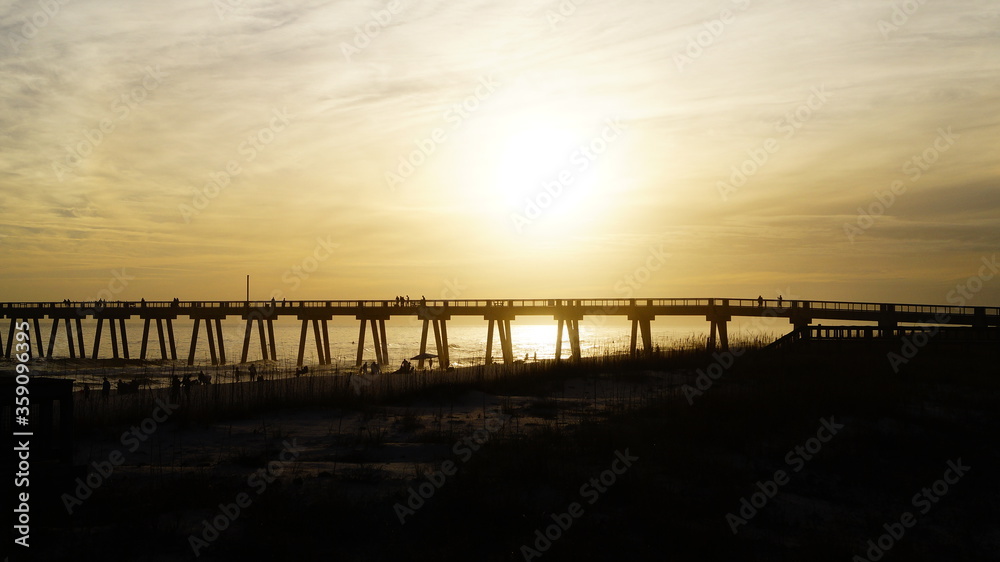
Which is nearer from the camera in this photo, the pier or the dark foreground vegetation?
the dark foreground vegetation

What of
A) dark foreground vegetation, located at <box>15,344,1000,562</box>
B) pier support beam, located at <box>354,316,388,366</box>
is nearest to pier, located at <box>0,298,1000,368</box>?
pier support beam, located at <box>354,316,388,366</box>

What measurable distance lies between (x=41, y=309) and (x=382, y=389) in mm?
63618

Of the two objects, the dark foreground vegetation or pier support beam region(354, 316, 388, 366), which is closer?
the dark foreground vegetation

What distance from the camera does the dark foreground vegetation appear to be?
974 centimetres

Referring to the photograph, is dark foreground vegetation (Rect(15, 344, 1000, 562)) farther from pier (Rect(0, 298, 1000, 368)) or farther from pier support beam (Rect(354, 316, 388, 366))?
pier support beam (Rect(354, 316, 388, 366))

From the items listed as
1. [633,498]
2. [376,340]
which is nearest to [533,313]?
[376,340]

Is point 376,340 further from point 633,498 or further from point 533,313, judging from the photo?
point 633,498

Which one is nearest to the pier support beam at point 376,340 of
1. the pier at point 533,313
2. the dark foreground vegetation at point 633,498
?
the pier at point 533,313

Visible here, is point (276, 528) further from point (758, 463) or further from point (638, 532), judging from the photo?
point (758, 463)

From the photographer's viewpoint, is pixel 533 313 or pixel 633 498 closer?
pixel 633 498

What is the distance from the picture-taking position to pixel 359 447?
14484 mm

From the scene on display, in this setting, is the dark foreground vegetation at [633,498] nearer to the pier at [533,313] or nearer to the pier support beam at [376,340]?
the pier at [533,313]

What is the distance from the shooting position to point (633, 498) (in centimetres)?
1136

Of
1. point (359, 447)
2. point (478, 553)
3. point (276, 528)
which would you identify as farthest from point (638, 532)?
point (359, 447)
